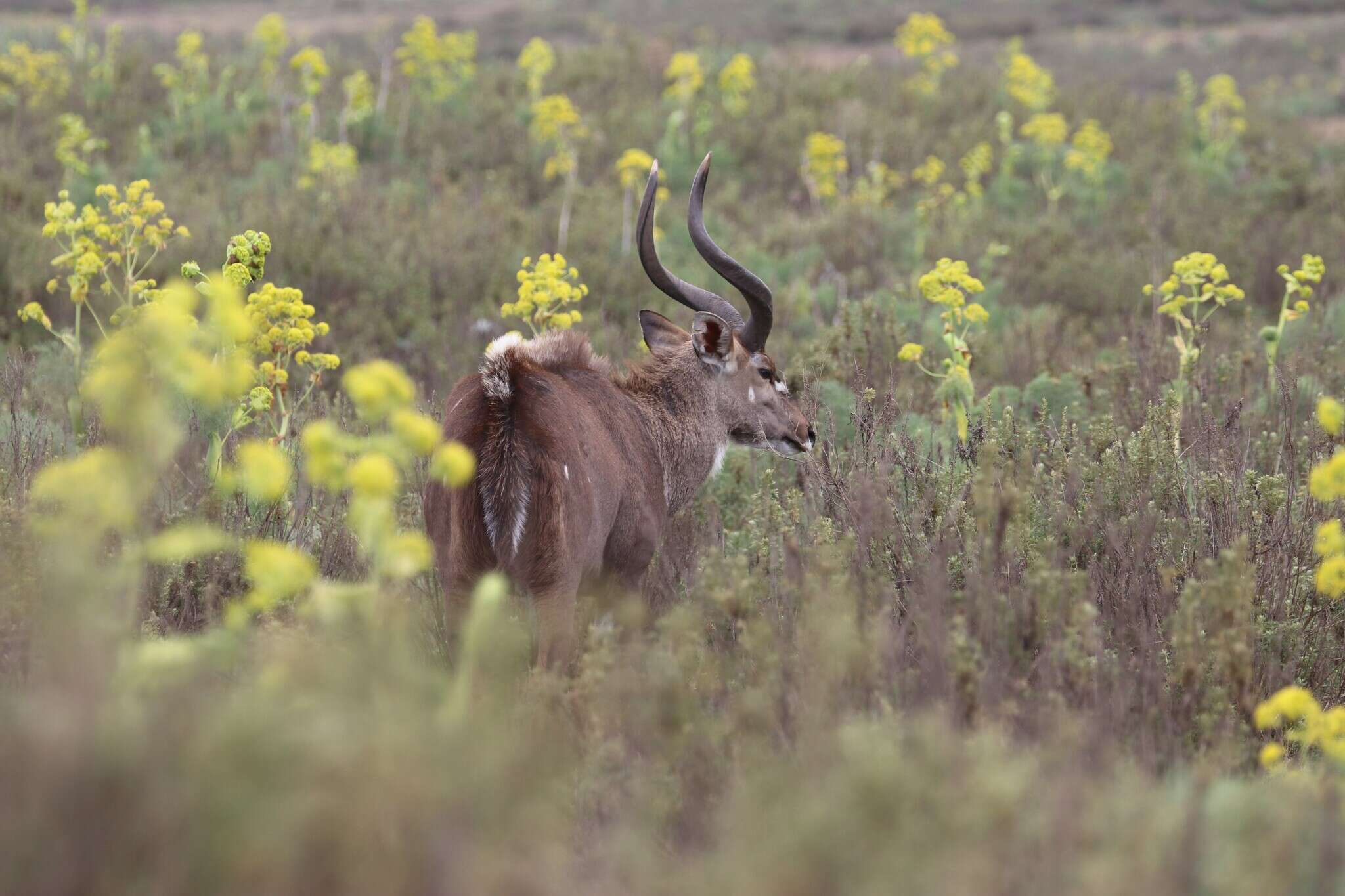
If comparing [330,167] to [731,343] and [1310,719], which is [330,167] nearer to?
[731,343]

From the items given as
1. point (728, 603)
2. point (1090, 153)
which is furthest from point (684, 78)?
point (728, 603)

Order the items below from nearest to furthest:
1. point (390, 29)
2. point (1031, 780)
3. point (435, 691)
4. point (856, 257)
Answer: point (435, 691) < point (1031, 780) < point (856, 257) < point (390, 29)

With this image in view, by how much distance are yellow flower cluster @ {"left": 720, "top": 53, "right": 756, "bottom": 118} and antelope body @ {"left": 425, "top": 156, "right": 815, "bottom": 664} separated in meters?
11.3

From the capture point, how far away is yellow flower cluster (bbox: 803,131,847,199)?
525 inches

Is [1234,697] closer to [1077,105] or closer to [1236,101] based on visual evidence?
[1236,101]

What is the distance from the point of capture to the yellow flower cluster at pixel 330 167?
12438 mm

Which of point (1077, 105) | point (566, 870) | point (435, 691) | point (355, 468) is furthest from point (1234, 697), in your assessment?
point (1077, 105)

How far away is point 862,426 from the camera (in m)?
5.19

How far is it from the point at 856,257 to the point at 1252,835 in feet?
34.2

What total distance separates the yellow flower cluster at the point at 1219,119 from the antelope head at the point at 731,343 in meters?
12.3

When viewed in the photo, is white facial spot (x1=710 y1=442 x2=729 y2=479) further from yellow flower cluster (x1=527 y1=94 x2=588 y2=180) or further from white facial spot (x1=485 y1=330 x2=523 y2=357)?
yellow flower cluster (x1=527 y1=94 x2=588 y2=180)

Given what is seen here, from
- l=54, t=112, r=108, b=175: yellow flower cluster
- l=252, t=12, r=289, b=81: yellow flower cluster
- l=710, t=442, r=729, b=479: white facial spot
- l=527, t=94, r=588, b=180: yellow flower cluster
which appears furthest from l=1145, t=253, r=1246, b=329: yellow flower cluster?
l=252, t=12, r=289, b=81: yellow flower cluster

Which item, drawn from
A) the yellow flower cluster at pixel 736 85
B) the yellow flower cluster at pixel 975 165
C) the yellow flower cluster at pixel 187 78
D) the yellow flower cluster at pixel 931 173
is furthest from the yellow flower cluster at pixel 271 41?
the yellow flower cluster at pixel 975 165

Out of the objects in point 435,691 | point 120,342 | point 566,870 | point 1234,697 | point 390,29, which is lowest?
point 1234,697
